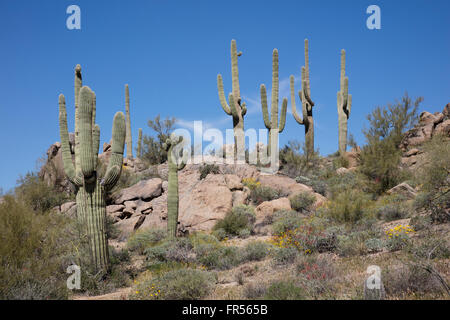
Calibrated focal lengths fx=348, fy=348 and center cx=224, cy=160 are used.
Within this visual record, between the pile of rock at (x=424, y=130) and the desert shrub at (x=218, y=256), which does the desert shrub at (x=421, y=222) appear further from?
the pile of rock at (x=424, y=130)

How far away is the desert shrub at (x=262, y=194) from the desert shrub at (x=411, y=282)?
9.21 m

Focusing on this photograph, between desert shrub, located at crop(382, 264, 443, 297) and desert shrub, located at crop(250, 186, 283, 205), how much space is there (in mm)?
9215

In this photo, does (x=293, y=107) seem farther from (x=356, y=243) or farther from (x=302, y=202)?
(x=356, y=243)

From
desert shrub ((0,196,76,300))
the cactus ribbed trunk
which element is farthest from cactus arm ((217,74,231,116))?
desert shrub ((0,196,76,300))

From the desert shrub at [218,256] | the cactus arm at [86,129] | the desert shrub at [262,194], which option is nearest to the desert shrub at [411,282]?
the desert shrub at [218,256]

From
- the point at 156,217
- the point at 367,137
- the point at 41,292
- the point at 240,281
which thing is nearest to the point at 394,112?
the point at 367,137

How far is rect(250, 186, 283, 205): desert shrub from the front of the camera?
14.8 meters

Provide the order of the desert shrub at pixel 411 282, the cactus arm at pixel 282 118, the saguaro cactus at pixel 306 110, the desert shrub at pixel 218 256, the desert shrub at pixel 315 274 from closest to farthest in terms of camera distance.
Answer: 1. the desert shrub at pixel 411 282
2. the desert shrub at pixel 315 274
3. the desert shrub at pixel 218 256
4. the cactus arm at pixel 282 118
5. the saguaro cactus at pixel 306 110

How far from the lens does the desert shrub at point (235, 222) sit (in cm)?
1194

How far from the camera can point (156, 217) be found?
1341cm

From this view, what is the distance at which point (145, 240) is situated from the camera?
1094 cm

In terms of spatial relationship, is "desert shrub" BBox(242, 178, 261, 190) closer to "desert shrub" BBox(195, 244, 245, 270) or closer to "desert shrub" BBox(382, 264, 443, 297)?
"desert shrub" BBox(195, 244, 245, 270)

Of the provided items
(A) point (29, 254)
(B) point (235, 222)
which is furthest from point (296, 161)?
(A) point (29, 254)
